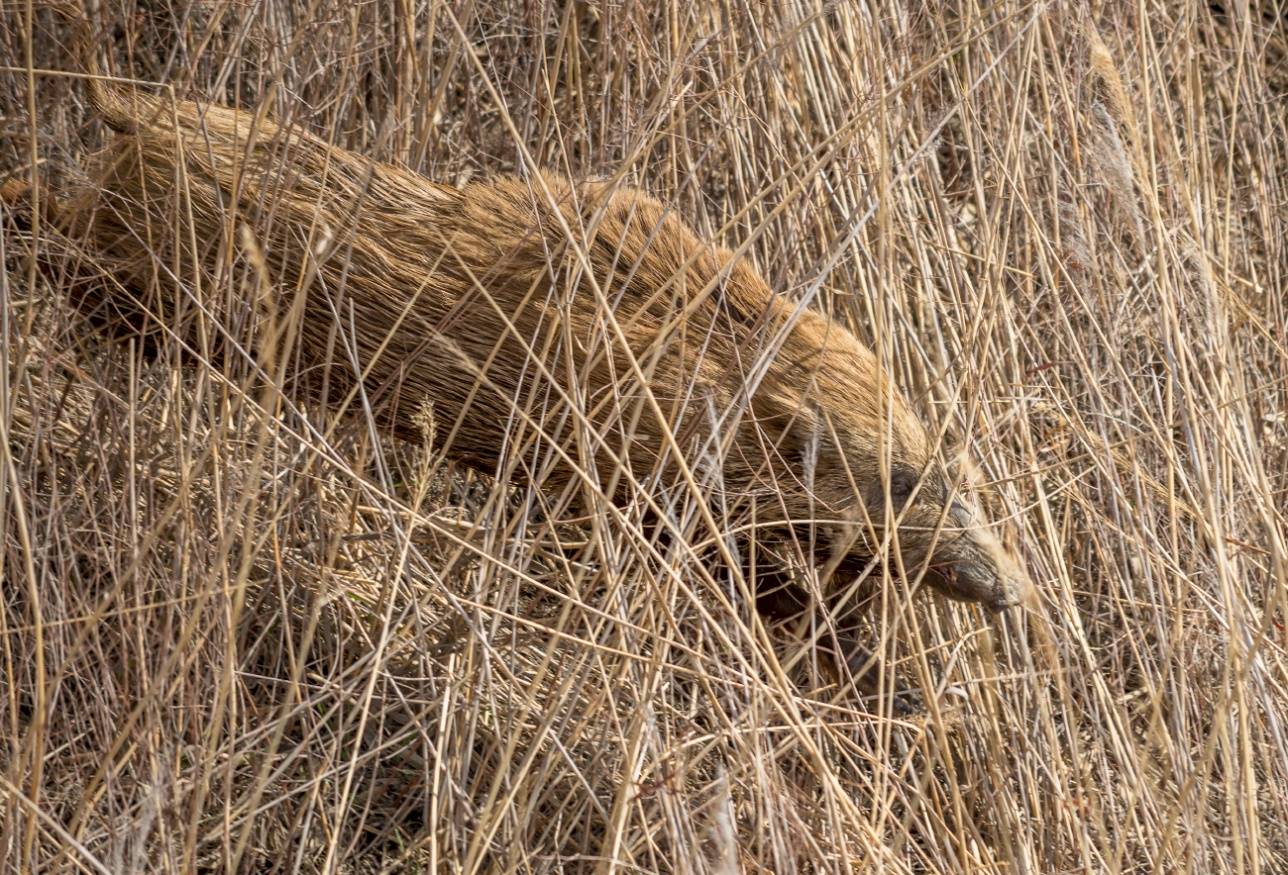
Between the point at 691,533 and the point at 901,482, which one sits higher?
the point at 691,533

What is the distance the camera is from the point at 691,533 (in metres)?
2.19

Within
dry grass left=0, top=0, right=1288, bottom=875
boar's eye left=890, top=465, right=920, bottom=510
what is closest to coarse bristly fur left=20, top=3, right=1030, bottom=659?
boar's eye left=890, top=465, right=920, bottom=510

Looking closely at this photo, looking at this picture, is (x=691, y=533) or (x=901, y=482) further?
(x=901, y=482)

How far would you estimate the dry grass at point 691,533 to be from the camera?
6.97ft

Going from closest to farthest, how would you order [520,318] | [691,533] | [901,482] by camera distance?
1. [691,533]
2. [520,318]
3. [901,482]

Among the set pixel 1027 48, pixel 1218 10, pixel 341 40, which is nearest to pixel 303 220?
pixel 341 40

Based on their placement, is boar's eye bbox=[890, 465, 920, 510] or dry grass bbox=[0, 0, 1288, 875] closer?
dry grass bbox=[0, 0, 1288, 875]

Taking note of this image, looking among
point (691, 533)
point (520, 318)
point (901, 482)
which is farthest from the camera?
point (901, 482)

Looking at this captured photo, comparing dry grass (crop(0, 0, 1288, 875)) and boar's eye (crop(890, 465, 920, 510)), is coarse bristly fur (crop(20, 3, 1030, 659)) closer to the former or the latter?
boar's eye (crop(890, 465, 920, 510))

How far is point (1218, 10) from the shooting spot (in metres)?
4.80

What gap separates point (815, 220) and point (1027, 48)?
0.55 metres

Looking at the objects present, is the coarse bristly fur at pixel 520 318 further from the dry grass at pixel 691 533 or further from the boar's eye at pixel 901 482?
the dry grass at pixel 691 533

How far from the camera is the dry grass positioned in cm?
212

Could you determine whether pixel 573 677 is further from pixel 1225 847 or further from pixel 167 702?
pixel 1225 847
